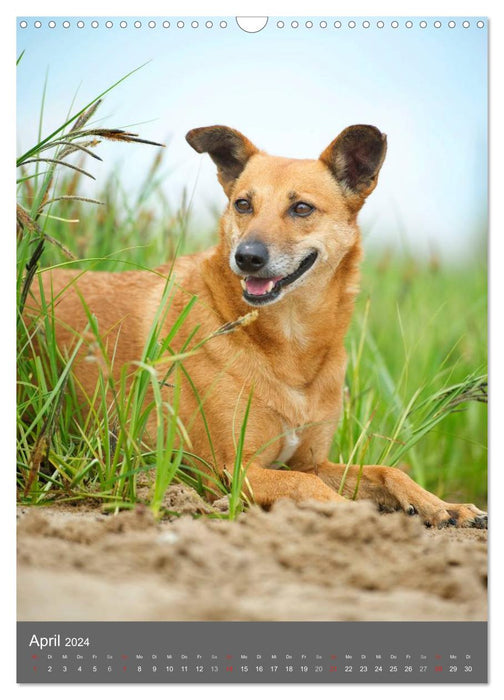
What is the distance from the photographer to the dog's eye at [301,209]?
383 cm

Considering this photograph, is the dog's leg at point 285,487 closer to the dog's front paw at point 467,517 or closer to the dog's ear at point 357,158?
the dog's front paw at point 467,517

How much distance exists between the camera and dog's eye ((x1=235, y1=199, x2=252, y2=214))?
3.88 meters

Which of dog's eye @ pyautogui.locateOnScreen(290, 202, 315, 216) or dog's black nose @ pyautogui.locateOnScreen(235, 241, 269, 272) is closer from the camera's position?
dog's black nose @ pyautogui.locateOnScreen(235, 241, 269, 272)

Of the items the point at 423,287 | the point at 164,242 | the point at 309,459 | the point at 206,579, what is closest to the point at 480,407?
the point at 423,287

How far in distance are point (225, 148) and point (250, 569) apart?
2.25m

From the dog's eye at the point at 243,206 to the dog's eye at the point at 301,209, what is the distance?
20 centimetres

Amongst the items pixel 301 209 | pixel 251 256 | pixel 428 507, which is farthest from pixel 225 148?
pixel 428 507

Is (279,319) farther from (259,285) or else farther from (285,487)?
(285,487)

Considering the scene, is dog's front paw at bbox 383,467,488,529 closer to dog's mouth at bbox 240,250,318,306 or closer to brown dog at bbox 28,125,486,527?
brown dog at bbox 28,125,486,527

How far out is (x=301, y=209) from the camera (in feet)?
12.6

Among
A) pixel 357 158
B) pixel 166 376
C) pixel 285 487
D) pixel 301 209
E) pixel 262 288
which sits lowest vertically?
pixel 285 487

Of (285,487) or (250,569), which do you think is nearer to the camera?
(250,569)

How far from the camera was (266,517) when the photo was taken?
110 inches

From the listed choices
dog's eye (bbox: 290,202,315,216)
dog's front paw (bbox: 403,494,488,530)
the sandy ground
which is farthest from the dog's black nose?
dog's front paw (bbox: 403,494,488,530)
